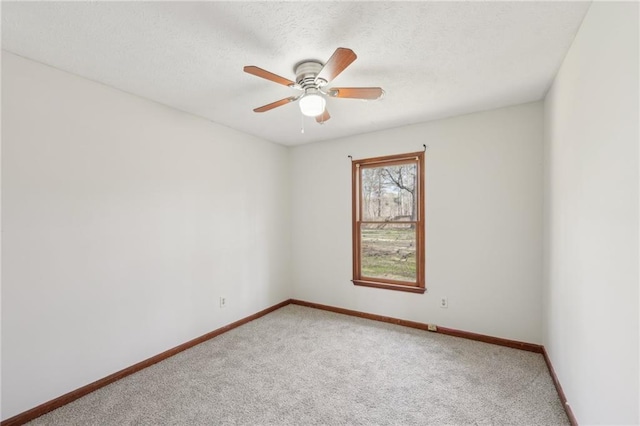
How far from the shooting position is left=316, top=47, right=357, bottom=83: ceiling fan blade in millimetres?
1603

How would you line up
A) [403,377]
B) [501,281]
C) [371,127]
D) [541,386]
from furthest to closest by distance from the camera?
[371,127] < [501,281] < [403,377] < [541,386]

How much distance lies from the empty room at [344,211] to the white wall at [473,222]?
0.9 inches

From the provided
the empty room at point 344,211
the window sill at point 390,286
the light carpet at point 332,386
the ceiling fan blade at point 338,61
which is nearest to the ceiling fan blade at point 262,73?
the empty room at point 344,211

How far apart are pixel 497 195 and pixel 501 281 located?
920 mm

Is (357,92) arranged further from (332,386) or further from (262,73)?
(332,386)

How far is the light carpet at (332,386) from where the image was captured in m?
2.04

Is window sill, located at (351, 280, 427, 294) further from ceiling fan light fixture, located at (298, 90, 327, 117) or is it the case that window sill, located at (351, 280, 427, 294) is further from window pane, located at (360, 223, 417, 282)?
ceiling fan light fixture, located at (298, 90, 327, 117)

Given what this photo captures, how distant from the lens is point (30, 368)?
2049mm

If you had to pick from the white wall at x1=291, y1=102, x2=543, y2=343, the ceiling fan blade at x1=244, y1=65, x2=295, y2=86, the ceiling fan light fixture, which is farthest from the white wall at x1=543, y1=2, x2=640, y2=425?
the ceiling fan blade at x1=244, y1=65, x2=295, y2=86

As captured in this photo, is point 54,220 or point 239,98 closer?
point 54,220

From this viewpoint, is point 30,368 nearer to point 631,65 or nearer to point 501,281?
point 631,65

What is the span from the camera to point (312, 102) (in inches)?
85.2

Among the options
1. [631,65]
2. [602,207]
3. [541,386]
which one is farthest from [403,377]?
[631,65]

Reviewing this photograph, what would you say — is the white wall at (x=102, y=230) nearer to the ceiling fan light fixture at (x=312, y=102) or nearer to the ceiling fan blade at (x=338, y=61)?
the ceiling fan light fixture at (x=312, y=102)
